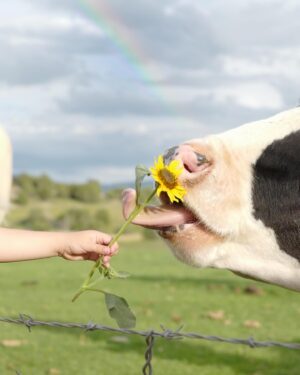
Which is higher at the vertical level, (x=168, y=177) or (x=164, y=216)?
(x=168, y=177)

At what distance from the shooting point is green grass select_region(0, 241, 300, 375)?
7520 mm

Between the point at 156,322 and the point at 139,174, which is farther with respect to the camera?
the point at 156,322

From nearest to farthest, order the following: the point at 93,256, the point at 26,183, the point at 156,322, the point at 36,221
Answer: the point at 93,256
the point at 156,322
the point at 36,221
the point at 26,183

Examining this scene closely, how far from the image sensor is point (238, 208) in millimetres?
2730

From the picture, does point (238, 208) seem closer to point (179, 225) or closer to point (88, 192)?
point (179, 225)

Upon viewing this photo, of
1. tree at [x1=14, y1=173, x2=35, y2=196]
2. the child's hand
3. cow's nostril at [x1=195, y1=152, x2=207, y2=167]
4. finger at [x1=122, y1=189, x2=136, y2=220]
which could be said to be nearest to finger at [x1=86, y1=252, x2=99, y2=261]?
the child's hand

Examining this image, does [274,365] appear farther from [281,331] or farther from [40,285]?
[40,285]

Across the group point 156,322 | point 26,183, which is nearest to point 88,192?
point 26,183

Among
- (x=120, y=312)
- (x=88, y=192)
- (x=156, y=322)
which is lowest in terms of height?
(x=88, y=192)

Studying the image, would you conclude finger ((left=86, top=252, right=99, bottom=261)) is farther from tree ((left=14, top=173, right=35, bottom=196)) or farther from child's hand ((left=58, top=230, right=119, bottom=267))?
tree ((left=14, top=173, right=35, bottom=196))

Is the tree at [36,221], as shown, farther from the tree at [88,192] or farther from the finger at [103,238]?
the finger at [103,238]

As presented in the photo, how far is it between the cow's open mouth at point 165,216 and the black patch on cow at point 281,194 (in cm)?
23

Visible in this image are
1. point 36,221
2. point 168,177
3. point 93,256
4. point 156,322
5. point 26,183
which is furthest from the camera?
point 26,183

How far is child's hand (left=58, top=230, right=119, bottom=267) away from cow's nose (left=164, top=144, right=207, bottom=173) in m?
0.34
